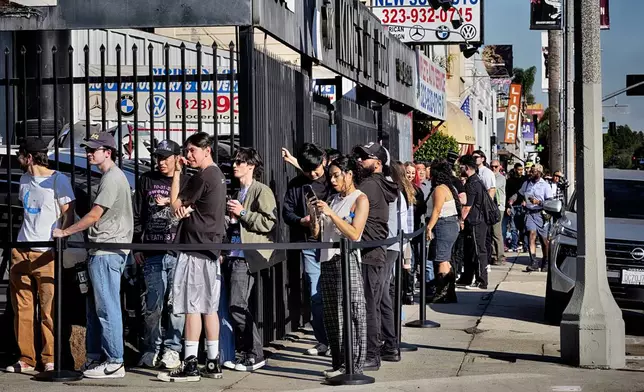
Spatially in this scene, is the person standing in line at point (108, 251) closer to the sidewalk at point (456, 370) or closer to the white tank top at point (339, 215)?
the sidewalk at point (456, 370)

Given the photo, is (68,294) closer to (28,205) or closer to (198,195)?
(28,205)

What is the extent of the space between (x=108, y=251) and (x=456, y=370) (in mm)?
3030

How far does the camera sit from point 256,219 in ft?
31.9

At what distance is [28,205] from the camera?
30.9 ft

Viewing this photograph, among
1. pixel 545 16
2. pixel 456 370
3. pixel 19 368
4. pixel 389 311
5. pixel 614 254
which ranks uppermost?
pixel 545 16

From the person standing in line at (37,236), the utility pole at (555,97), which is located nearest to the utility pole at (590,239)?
the person standing in line at (37,236)

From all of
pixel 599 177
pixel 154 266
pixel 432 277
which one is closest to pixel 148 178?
pixel 154 266

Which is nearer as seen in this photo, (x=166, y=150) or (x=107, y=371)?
(x=107, y=371)

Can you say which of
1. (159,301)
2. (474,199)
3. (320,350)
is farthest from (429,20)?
(159,301)

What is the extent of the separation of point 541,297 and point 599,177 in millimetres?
6357

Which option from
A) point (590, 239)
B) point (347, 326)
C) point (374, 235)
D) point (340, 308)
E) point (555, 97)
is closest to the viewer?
point (347, 326)

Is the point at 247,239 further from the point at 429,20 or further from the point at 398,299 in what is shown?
the point at 429,20

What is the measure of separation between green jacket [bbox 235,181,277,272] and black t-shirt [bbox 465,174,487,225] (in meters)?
7.60

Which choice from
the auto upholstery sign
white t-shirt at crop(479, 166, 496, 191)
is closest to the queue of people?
white t-shirt at crop(479, 166, 496, 191)
